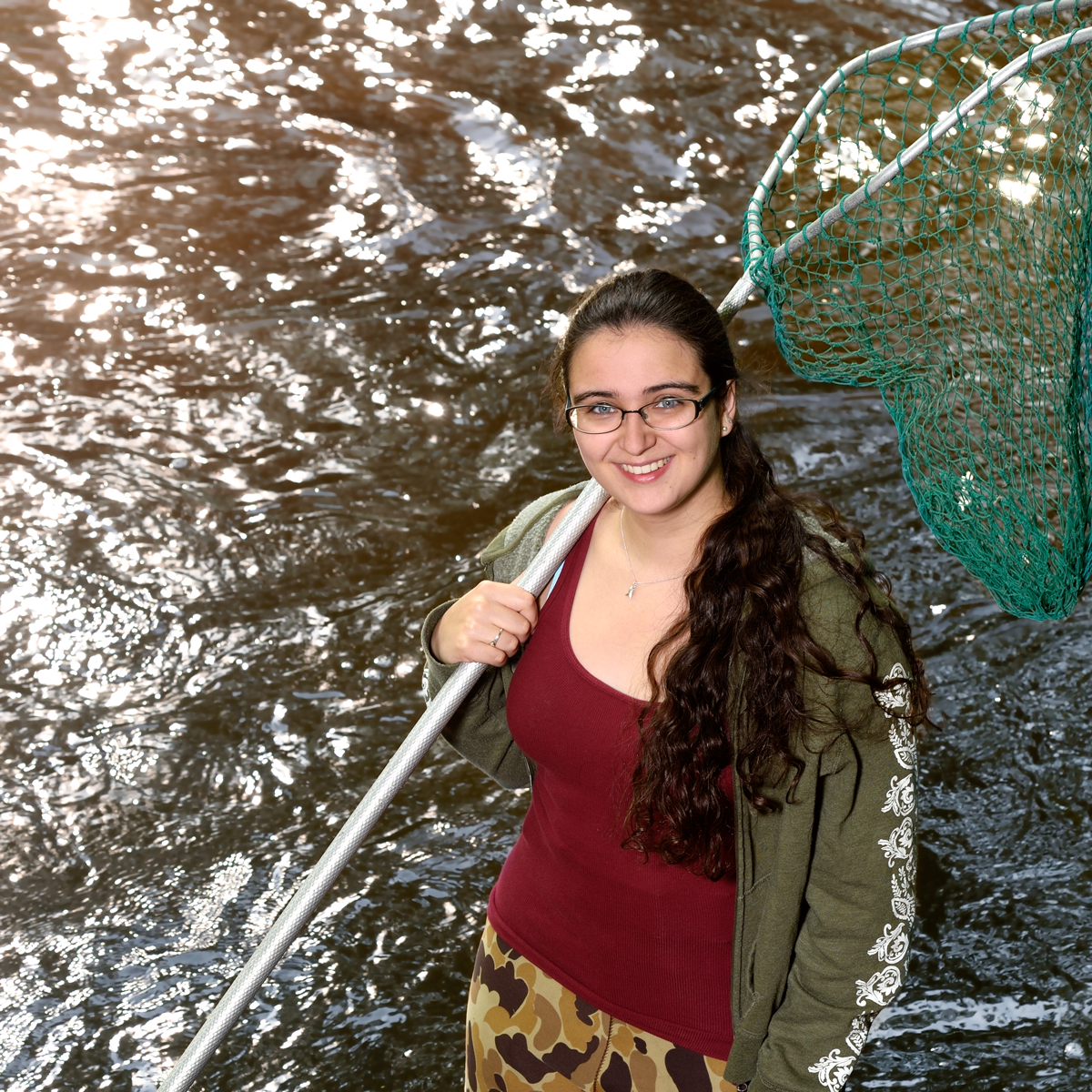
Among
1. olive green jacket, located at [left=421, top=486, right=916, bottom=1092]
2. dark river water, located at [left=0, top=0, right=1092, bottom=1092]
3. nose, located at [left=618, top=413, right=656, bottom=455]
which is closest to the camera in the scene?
olive green jacket, located at [left=421, top=486, right=916, bottom=1092]

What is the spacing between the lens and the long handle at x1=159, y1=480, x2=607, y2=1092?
84.8 inches

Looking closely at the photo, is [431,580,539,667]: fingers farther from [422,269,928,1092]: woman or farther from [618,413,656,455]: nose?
[618,413,656,455]: nose

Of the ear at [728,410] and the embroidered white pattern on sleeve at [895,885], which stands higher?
the ear at [728,410]

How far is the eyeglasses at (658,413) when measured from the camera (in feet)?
6.27

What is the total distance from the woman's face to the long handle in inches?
8.6

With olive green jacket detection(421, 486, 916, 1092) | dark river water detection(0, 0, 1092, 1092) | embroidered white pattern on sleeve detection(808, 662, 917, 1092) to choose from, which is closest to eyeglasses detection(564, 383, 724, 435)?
dark river water detection(0, 0, 1092, 1092)

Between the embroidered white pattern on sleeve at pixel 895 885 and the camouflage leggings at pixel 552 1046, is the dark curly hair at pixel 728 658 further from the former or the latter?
the camouflage leggings at pixel 552 1046

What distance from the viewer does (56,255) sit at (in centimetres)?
615

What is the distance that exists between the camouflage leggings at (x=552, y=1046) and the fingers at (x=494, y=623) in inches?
19.4

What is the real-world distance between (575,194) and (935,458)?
461 centimetres

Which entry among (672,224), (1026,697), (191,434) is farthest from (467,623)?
(672,224)

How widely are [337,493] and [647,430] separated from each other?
338cm

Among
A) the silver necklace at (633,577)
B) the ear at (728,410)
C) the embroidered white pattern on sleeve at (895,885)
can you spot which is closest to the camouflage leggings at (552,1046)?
the embroidered white pattern on sleeve at (895,885)

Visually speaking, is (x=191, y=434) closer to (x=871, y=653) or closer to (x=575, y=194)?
(x=575, y=194)
